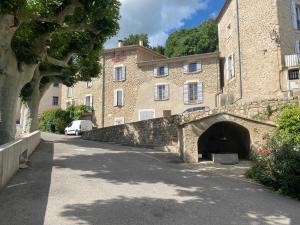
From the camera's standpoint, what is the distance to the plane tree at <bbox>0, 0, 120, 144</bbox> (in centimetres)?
919

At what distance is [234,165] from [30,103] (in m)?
11.5

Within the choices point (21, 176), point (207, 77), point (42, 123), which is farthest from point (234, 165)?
point (42, 123)

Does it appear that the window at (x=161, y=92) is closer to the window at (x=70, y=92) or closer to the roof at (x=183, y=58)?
the roof at (x=183, y=58)

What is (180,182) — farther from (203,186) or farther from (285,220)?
(285,220)

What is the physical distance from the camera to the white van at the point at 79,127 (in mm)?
28919

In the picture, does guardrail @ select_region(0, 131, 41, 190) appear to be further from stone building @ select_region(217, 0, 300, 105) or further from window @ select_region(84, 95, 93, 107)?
A: window @ select_region(84, 95, 93, 107)

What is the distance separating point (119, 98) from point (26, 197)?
77.3ft

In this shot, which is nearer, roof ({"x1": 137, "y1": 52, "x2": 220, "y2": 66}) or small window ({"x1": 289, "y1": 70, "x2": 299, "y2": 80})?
small window ({"x1": 289, "y1": 70, "x2": 299, "y2": 80})

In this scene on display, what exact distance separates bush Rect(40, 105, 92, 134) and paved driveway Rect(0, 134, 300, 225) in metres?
22.5

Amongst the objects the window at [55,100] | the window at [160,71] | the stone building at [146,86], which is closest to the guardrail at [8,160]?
the stone building at [146,86]

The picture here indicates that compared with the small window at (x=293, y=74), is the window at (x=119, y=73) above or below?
above

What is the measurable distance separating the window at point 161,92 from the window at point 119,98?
3.85m

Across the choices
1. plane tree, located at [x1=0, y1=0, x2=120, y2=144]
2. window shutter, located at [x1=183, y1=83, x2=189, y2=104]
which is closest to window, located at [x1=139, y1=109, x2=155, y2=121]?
window shutter, located at [x1=183, y1=83, x2=189, y2=104]

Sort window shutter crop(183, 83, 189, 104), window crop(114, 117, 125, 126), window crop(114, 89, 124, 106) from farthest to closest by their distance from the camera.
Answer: window crop(114, 89, 124, 106), window crop(114, 117, 125, 126), window shutter crop(183, 83, 189, 104)
